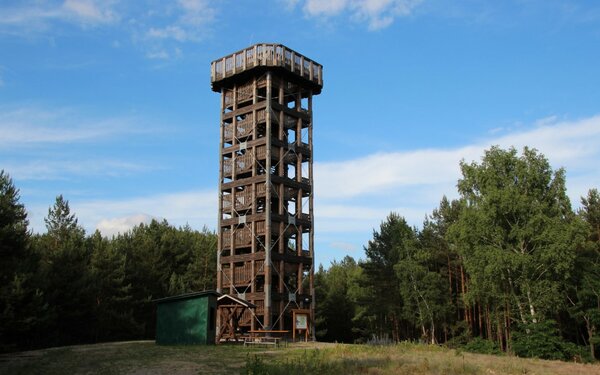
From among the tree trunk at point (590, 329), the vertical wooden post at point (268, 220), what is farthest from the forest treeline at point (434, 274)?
the vertical wooden post at point (268, 220)

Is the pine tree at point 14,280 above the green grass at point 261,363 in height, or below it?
above

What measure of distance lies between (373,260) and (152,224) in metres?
28.9

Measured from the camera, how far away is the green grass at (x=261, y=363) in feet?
64.1

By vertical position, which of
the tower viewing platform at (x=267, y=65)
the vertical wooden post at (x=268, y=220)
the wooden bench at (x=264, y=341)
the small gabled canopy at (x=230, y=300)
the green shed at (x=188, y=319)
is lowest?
the wooden bench at (x=264, y=341)

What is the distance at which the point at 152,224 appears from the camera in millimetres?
71062

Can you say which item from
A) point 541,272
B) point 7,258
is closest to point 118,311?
point 7,258

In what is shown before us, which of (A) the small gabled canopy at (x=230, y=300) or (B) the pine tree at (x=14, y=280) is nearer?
(B) the pine tree at (x=14, y=280)

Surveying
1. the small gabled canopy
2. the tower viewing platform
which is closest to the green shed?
the small gabled canopy

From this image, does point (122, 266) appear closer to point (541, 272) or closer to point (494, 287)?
point (494, 287)

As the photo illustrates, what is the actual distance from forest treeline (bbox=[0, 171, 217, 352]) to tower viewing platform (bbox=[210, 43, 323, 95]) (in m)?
18.7

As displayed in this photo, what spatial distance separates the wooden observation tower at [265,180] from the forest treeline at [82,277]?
33.7ft

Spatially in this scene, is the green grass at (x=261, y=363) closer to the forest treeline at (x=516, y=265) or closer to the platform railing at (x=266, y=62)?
the forest treeline at (x=516, y=265)

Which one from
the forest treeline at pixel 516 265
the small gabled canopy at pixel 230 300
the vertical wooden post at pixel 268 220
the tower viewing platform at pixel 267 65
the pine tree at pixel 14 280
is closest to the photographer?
the pine tree at pixel 14 280

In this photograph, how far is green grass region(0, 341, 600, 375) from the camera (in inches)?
769
